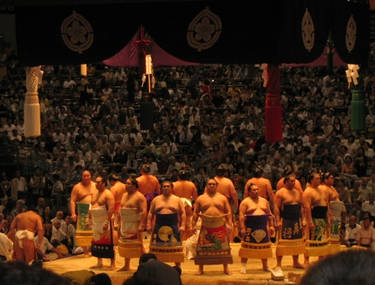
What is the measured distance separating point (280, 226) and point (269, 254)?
261 millimetres

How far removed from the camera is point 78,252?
24.3 feet

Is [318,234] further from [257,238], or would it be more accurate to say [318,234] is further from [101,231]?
[101,231]

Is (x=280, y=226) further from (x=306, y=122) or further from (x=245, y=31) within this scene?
(x=306, y=122)

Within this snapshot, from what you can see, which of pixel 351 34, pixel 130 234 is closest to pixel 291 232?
pixel 130 234

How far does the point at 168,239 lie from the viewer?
6199 mm

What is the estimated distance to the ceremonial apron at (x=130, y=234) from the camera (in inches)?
249

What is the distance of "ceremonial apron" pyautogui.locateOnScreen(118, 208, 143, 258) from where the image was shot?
6.33 meters

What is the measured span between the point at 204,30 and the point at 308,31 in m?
0.79

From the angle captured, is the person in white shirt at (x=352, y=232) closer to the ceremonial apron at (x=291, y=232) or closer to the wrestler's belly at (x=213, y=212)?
the ceremonial apron at (x=291, y=232)

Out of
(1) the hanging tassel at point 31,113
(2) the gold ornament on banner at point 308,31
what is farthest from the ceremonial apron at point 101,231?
(2) the gold ornament on banner at point 308,31

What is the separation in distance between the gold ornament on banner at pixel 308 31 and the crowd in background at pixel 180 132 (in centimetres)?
165

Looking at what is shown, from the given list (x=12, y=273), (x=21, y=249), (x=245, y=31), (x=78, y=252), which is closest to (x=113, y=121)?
(x=78, y=252)

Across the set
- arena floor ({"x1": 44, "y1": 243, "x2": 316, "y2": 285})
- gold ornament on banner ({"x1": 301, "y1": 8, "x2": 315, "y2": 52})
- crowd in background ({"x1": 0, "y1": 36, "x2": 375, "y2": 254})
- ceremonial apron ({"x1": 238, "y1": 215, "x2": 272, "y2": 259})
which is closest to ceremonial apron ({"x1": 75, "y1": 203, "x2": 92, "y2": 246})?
arena floor ({"x1": 44, "y1": 243, "x2": 316, "y2": 285})

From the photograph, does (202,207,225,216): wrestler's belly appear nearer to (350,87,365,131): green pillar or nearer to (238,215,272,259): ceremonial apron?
(238,215,272,259): ceremonial apron
